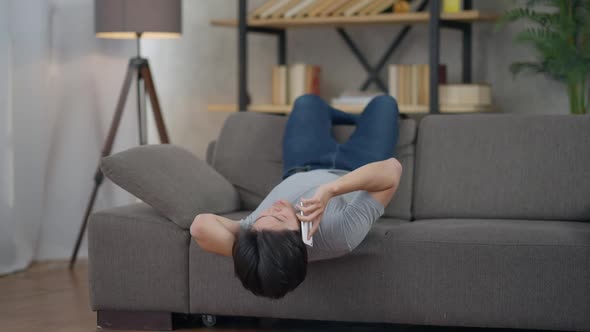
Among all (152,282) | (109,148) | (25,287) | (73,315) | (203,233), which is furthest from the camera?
(109,148)

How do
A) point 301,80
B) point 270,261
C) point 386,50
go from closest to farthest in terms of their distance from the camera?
1. point 270,261
2. point 301,80
3. point 386,50

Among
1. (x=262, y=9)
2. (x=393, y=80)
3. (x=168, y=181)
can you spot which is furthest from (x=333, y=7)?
(x=168, y=181)

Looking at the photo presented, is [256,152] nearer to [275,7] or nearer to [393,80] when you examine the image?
[393,80]

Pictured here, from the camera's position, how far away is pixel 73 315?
379 centimetres

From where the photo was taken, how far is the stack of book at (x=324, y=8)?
5.32 m

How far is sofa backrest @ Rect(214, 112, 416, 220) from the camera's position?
393 cm

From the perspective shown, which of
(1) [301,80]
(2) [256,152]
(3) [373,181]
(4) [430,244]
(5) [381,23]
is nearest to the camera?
(3) [373,181]

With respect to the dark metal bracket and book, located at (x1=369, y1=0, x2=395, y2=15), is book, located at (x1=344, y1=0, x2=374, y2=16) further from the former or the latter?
the dark metal bracket

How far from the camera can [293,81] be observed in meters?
5.66

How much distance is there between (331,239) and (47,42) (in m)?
2.62

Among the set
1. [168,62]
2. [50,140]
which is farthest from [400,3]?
[50,140]

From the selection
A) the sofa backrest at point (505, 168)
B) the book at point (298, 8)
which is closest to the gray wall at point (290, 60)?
the book at point (298, 8)

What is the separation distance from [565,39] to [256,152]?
186 cm

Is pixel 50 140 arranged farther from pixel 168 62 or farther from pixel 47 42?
pixel 168 62
